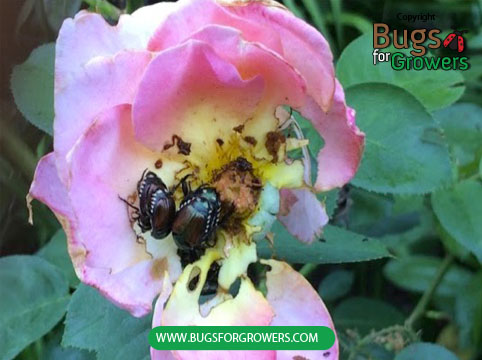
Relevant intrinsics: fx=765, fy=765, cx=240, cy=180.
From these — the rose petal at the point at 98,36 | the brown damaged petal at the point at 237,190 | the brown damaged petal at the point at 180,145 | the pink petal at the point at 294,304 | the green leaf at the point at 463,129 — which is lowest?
Answer: the green leaf at the point at 463,129

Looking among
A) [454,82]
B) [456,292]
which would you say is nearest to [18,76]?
[454,82]

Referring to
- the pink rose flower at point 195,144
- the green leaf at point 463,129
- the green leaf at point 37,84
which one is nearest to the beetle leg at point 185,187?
the pink rose flower at point 195,144

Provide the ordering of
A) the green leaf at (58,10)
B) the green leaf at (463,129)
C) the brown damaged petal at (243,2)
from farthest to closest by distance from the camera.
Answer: the green leaf at (463,129) < the green leaf at (58,10) < the brown damaged petal at (243,2)

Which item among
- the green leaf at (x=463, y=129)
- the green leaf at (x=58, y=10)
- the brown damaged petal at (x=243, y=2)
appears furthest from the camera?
the green leaf at (x=463, y=129)

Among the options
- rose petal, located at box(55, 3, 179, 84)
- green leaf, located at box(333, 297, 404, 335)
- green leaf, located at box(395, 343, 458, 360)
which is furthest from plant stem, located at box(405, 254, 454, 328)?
rose petal, located at box(55, 3, 179, 84)

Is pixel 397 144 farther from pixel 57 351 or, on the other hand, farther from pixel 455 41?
pixel 57 351

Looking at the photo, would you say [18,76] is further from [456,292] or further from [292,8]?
[456,292]

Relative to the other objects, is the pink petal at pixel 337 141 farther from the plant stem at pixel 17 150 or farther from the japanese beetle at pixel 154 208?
the plant stem at pixel 17 150

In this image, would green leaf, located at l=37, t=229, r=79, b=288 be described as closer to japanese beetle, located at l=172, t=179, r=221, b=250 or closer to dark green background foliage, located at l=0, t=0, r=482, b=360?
dark green background foliage, located at l=0, t=0, r=482, b=360
